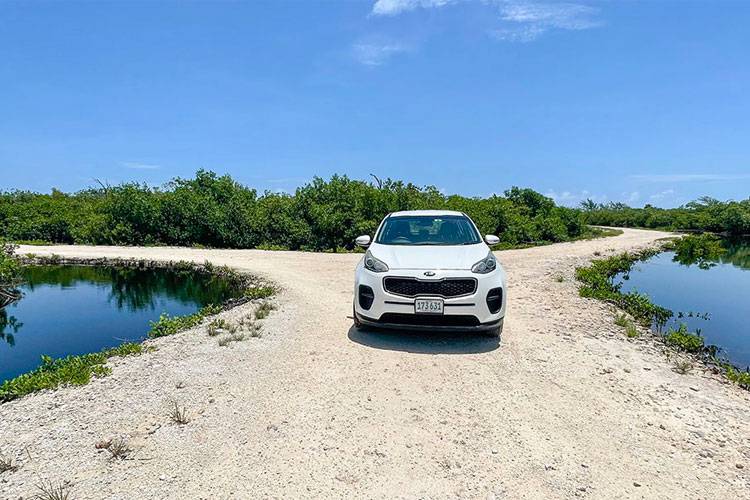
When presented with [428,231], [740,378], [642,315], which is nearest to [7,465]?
[428,231]

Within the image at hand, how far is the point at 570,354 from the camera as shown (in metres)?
5.27

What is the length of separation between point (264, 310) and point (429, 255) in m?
3.47

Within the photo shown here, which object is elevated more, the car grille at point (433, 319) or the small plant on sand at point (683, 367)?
→ the car grille at point (433, 319)

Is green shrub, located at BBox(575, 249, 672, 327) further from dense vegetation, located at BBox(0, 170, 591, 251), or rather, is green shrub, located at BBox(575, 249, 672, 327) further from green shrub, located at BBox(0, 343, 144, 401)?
dense vegetation, located at BBox(0, 170, 591, 251)

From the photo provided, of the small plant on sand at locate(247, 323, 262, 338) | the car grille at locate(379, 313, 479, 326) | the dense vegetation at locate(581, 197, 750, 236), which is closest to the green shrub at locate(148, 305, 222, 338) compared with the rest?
the small plant on sand at locate(247, 323, 262, 338)

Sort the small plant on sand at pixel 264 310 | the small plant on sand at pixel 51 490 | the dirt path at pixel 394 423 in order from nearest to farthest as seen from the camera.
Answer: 1. the small plant on sand at pixel 51 490
2. the dirt path at pixel 394 423
3. the small plant on sand at pixel 264 310

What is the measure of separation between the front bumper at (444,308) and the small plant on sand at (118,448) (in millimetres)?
2907

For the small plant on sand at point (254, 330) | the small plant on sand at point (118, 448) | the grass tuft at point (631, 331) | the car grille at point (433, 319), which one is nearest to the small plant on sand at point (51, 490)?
the small plant on sand at point (118, 448)

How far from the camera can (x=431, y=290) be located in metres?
5.03

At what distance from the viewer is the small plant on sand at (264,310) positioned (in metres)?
7.06

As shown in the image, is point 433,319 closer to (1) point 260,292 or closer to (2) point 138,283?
(1) point 260,292

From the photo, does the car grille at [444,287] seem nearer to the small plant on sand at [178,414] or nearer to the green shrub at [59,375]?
the small plant on sand at [178,414]

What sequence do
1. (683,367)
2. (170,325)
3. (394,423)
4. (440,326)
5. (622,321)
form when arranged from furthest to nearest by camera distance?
1. (170,325)
2. (622,321)
3. (440,326)
4. (683,367)
5. (394,423)

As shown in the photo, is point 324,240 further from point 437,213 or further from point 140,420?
point 140,420
